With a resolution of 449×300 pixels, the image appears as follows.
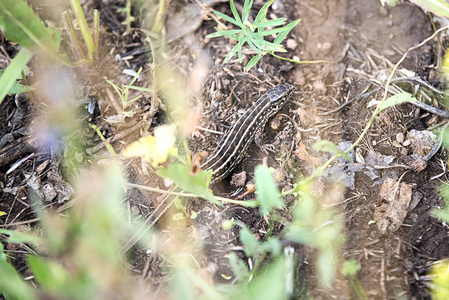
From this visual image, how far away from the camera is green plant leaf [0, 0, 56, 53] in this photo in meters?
3.14

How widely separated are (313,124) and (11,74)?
9.62 ft

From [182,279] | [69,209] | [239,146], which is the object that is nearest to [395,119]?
[239,146]

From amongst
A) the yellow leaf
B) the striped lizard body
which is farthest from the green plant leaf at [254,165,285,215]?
the striped lizard body

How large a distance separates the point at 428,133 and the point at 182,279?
2970 mm

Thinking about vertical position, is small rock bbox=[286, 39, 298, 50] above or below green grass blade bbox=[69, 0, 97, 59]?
below

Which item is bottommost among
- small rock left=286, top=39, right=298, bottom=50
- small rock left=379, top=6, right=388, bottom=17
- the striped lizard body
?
the striped lizard body

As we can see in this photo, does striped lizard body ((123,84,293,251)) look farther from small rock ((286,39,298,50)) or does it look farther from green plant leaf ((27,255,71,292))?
green plant leaf ((27,255,71,292))

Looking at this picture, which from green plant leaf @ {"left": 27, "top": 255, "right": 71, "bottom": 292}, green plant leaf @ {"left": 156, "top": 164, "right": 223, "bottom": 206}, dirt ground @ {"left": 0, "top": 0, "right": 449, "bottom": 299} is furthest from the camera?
dirt ground @ {"left": 0, "top": 0, "right": 449, "bottom": 299}

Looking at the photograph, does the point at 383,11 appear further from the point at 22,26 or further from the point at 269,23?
the point at 22,26

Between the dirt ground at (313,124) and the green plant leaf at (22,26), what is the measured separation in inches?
41.8

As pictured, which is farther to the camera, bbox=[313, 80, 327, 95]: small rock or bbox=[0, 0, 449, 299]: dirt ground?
bbox=[313, 80, 327, 95]: small rock

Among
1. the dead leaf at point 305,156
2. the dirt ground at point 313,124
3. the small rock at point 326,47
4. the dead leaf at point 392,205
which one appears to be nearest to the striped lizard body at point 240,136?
the dirt ground at point 313,124

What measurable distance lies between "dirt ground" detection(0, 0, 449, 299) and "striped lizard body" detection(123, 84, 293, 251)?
146 mm

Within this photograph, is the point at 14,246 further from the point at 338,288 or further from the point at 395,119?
the point at 395,119
